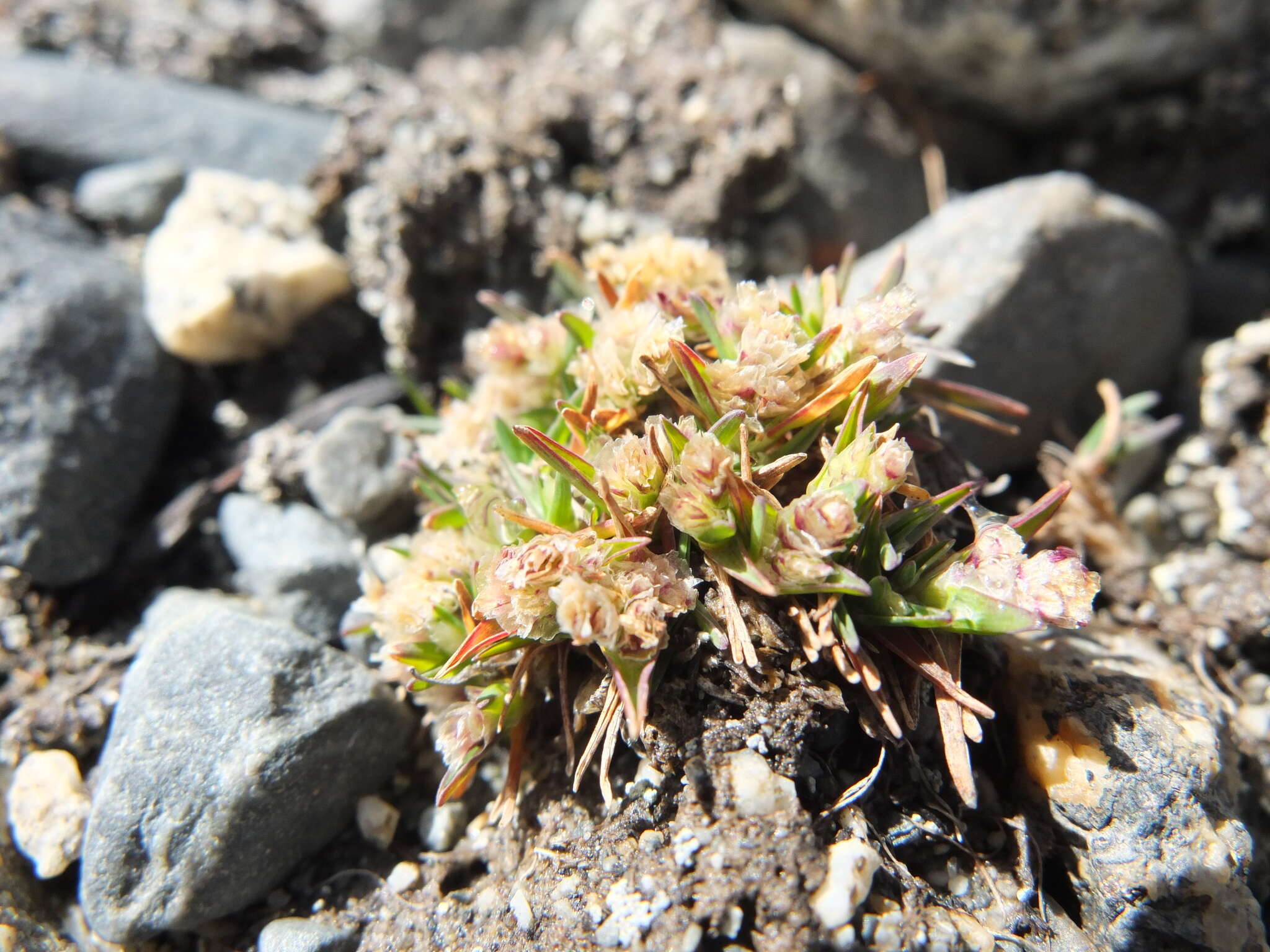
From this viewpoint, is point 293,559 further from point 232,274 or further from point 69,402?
point 232,274

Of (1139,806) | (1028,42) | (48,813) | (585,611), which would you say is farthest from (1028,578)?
(1028,42)

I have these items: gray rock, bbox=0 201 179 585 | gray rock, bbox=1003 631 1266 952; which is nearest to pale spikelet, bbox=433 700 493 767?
gray rock, bbox=1003 631 1266 952

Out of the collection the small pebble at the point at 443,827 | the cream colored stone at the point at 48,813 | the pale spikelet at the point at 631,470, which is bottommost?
the cream colored stone at the point at 48,813

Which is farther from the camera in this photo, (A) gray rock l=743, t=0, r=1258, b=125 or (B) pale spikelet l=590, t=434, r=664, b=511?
(A) gray rock l=743, t=0, r=1258, b=125

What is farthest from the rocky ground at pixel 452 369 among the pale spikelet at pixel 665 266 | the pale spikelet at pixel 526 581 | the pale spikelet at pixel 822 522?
the pale spikelet at pixel 665 266

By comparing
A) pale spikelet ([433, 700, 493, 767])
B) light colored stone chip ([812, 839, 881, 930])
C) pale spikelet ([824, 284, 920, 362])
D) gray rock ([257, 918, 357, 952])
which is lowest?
gray rock ([257, 918, 357, 952])

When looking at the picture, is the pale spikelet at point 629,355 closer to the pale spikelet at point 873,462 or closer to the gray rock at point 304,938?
the pale spikelet at point 873,462

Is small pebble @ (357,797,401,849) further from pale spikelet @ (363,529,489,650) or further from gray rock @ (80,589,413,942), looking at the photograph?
pale spikelet @ (363,529,489,650)
